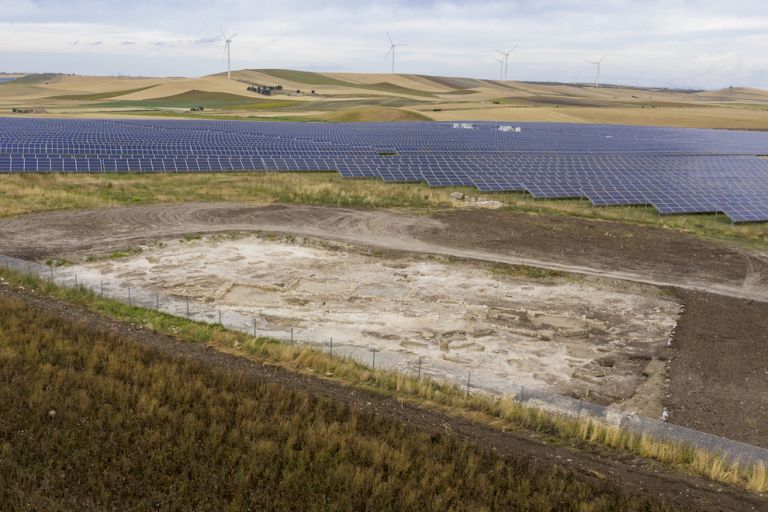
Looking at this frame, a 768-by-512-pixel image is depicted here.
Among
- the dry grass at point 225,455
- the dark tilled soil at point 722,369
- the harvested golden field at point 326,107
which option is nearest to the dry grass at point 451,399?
the dry grass at point 225,455

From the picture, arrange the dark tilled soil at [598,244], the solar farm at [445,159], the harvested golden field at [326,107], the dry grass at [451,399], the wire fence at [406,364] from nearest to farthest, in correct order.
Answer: the dry grass at [451,399]
the wire fence at [406,364]
the dark tilled soil at [598,244]
the solar farm at [445,159]
the harvested golden field at [326,107]

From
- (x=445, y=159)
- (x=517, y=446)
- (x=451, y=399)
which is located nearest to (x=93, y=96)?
(x=445, y=159)

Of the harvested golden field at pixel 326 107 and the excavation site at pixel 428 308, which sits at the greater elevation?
the harvested golden field at pixel 326 107

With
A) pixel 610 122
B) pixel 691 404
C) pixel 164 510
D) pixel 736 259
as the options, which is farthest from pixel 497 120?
pixel 164 510

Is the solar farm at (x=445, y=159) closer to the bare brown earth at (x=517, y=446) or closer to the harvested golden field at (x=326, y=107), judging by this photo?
the bare brown earth at (x=517, y=446)

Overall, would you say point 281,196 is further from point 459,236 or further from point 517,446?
point 517,446
